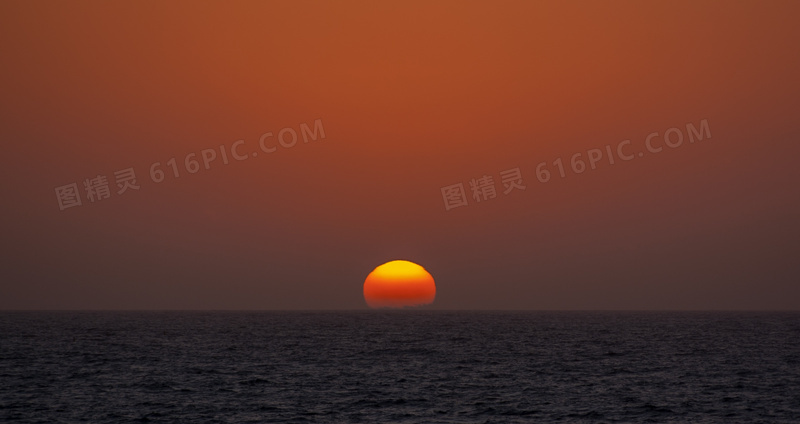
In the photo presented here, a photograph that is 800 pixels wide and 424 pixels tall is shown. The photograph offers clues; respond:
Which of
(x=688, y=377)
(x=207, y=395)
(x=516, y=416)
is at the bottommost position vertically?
(x=688, y=377)

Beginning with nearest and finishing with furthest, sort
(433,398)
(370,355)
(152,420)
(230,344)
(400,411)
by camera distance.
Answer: (152,420), (400,411), (433,398), (370,355), (230,344)

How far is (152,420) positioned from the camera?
39.1m

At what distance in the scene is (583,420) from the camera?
39438 mm

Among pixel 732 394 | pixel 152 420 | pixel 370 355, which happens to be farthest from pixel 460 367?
pixel 152 420

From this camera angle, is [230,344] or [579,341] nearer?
[230,344]

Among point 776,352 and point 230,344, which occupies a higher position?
point 230,344

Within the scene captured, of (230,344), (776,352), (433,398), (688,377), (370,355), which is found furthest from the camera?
(230,344)

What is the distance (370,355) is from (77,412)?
37.4 metres

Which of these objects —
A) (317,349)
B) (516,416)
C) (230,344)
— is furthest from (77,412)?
(230,344)

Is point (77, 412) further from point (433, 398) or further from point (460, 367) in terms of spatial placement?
point (460, 367)

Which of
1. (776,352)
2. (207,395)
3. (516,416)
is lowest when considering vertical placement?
(776,352)

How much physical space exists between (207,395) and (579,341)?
63386 millimetres

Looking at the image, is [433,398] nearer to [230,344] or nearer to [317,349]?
[317,349]

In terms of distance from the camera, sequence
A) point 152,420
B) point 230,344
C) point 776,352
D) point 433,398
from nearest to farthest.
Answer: point 152,420 < point 433,398 < point 776,352 < point 230,344
